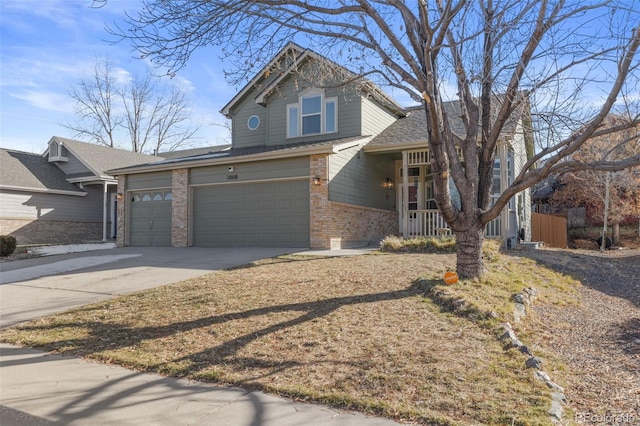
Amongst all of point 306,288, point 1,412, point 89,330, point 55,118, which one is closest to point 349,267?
point 306,288

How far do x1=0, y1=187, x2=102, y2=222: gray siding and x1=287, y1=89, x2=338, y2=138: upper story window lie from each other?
42.5 ft

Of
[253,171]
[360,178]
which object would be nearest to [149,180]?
[253,171]

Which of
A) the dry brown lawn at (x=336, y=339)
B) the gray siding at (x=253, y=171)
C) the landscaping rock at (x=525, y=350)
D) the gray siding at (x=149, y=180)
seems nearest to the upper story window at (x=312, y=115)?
the gray siding at (x=253, y=171)

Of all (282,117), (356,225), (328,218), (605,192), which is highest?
(282,117)

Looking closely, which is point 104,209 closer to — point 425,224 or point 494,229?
point 425,224

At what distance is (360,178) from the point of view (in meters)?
15.6

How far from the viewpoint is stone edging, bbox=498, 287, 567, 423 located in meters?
3.44

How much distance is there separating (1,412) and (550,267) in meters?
10.5

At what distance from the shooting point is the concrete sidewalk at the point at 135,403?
3383 millimetres

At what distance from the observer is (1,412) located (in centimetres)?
365

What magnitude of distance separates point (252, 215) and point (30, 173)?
45.1 ft

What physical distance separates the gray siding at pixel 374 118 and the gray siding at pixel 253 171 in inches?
130

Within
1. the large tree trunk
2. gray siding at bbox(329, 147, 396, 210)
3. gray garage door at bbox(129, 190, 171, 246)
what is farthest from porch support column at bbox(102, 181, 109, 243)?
the large tree trunk

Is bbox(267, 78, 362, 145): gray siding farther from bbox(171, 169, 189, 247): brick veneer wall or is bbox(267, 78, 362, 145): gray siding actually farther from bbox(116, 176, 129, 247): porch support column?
bbox(116, 176, 129, 247): porch support column
